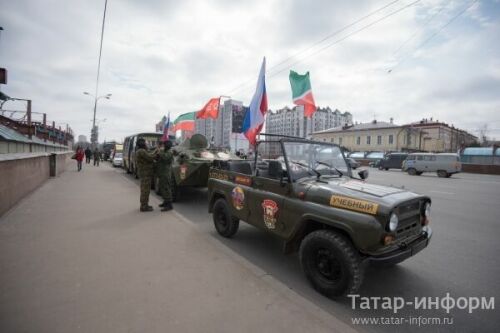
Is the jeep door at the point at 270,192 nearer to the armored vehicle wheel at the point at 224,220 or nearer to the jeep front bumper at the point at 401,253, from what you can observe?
the armored vehicle wheel at the point at 224,220

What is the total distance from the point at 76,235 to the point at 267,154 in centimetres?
375

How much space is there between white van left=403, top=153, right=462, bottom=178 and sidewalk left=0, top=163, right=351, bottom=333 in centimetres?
2327

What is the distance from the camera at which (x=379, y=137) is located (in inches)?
2183

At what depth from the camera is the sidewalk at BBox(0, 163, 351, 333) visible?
236 centimetres

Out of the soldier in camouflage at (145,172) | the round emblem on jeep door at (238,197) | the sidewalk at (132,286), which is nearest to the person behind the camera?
the sidewalk at (132,286)

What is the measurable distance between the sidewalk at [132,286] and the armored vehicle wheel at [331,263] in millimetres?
323

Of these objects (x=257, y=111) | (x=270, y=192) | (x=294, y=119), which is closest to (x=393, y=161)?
(x=257, y=111)

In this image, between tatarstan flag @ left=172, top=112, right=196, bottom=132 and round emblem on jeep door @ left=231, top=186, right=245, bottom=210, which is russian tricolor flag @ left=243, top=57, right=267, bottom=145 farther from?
tatarstan flag @ left=172, top=112, right=196, bottom=132

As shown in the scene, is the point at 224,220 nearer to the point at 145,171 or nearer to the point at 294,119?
the point at 145,171

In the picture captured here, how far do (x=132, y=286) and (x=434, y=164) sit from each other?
2527cm

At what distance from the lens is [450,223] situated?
6.20m

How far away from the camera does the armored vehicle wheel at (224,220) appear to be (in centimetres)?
466

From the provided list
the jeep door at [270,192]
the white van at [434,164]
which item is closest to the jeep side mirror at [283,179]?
the jeep door at [270,192]

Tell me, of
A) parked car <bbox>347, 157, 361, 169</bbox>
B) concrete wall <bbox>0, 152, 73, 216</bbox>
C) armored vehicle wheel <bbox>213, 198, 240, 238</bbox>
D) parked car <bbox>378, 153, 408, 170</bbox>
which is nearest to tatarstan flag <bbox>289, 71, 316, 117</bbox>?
parked car <bbox>347, 157, 361, 169</bbox>
